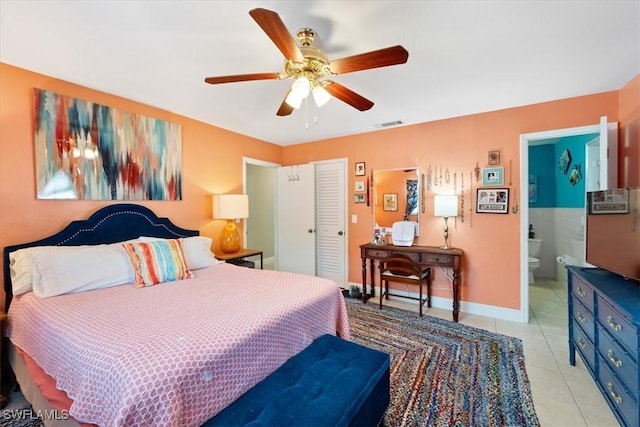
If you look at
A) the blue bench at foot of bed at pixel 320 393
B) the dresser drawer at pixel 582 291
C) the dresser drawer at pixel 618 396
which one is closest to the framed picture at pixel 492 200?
the dresser drawer at pixel 582 291

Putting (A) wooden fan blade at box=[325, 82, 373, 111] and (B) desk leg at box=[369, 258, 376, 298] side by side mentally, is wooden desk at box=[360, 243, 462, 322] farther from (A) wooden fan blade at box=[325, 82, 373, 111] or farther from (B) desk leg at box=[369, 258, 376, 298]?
(A) wooden fan blade at box=[325, 82, 373, 111]

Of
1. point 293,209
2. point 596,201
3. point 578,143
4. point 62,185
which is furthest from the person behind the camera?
point 293,209

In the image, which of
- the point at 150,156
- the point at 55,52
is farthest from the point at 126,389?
the point at 150,156

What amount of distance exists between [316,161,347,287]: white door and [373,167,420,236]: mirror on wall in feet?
1.82

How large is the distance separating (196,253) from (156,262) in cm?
49

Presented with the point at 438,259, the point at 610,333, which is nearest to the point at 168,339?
the point at 610,333

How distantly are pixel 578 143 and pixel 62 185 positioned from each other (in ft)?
20.9

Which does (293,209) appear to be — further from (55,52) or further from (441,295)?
(55,52)

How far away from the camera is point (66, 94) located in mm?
2391

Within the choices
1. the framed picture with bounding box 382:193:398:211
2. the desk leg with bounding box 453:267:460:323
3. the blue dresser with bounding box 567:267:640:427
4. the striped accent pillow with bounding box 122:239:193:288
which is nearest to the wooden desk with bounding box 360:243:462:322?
the desk leg with bounding box 453:267:460:323

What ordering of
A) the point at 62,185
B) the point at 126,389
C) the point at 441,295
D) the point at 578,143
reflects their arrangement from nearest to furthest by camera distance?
the point at 126,389 < the point at 62,185 < the point at 441,295 < the point at 578,143

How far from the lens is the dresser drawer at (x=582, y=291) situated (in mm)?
1935

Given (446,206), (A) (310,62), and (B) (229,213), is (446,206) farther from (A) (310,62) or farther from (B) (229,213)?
(B) (229,213)

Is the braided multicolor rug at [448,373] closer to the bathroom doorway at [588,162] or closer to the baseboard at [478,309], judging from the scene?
the baseboard at [478,309]
